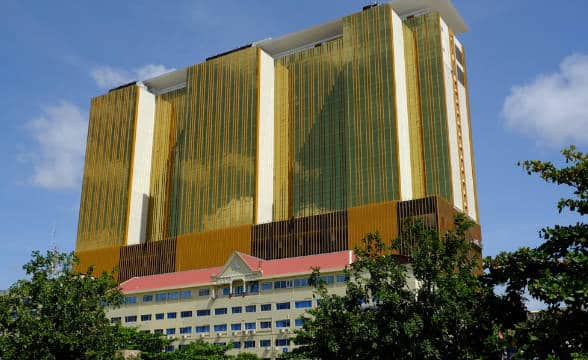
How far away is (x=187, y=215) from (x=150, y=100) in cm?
3875

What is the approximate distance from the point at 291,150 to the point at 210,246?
28585 millimetres

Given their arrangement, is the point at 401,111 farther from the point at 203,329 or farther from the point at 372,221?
the point at 203,329

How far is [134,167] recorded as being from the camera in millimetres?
163750

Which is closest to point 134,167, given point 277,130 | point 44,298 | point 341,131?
point 277,130

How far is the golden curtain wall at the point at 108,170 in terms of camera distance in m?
161

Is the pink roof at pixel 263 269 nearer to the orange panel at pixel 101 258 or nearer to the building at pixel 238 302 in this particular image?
the building at pixel 238 302

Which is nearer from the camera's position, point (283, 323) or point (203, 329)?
point (283, 323)

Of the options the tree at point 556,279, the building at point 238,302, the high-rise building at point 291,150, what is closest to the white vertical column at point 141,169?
the high-rise building at point 291,150

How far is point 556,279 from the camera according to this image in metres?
32.5

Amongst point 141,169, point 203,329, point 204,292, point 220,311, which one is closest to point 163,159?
point 141,169

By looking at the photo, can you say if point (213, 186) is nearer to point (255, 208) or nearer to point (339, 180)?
point (255, 208)

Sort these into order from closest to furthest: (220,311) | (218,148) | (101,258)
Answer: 1. (220,311)
2. (218,148)
3. (101,258)

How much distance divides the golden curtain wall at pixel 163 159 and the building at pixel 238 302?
34117mm

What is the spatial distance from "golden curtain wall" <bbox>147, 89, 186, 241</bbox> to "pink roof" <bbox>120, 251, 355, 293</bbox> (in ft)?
92.3
